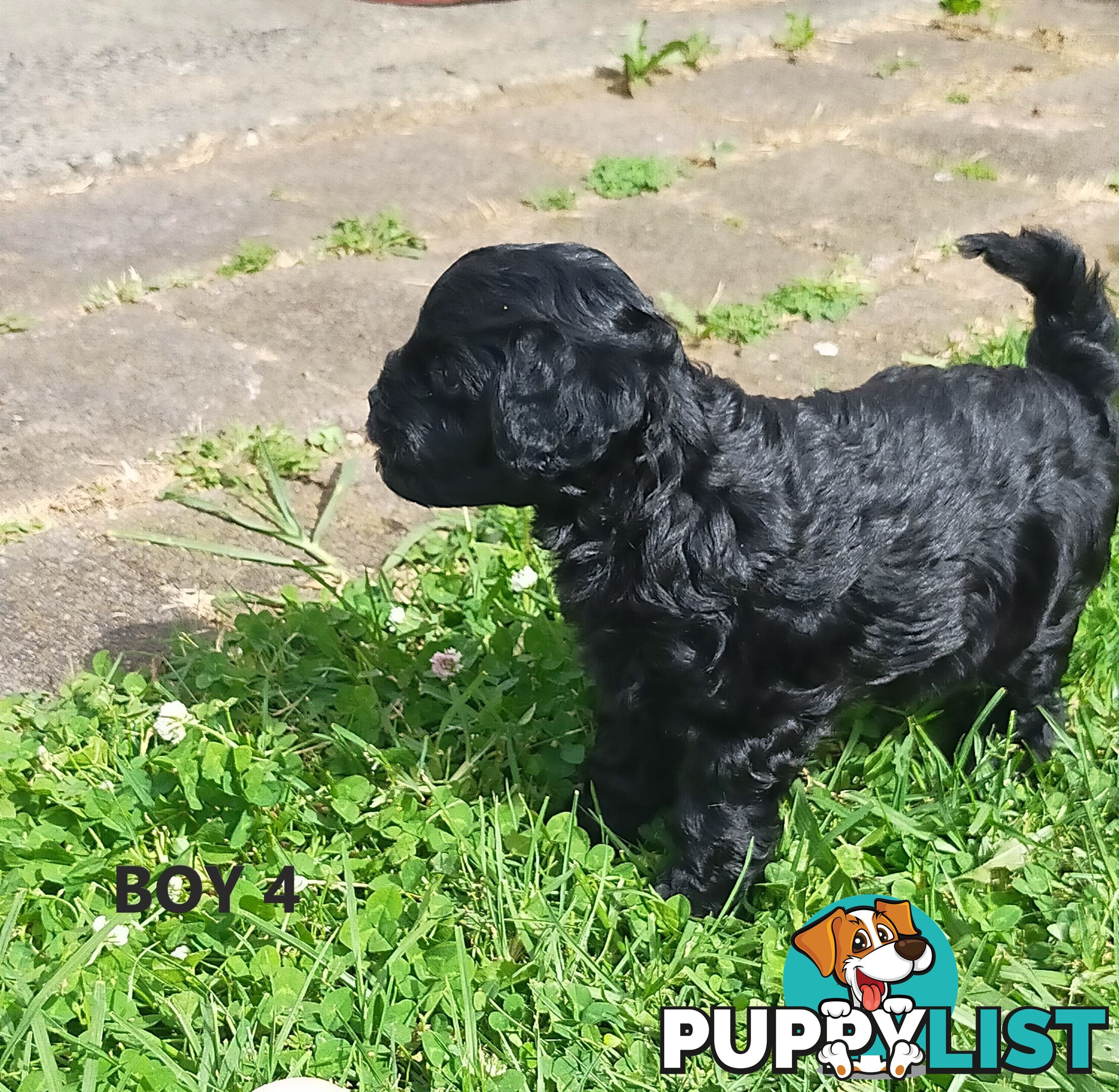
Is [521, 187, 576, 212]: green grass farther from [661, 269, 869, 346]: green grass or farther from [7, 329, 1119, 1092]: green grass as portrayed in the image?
[7, 329, 1119, 1092]: green grass

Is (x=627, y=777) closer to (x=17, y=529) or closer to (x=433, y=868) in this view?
(x=433, y=868)

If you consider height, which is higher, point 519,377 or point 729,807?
point 519,377

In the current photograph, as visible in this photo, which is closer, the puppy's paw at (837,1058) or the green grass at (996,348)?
the puppy's paw at (837,1058)

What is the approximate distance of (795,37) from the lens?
7297mm

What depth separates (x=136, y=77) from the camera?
5910 millimetres

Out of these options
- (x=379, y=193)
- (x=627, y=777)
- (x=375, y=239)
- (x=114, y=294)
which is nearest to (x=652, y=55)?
(x=379, y=193)

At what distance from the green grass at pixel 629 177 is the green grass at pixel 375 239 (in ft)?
3.59

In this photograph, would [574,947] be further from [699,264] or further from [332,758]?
[699,264]

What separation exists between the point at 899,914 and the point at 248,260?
349 centimetres

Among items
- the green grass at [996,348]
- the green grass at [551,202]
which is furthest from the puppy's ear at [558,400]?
the green grass at [551,202]

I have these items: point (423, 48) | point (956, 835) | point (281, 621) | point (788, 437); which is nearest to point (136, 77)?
point (423, 48)

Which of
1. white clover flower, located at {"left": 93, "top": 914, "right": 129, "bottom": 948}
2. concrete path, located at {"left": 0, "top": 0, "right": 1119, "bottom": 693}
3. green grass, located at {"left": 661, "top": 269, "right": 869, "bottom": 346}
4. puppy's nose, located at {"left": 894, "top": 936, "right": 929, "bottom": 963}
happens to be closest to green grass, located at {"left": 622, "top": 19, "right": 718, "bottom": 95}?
concrete path, located at {"left": 0, "top": 0, "right": 1119, "bottom": 693}

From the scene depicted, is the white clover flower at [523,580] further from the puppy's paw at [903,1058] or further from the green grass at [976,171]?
the green grass at [976,171]

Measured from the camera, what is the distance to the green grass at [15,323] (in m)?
3.83
